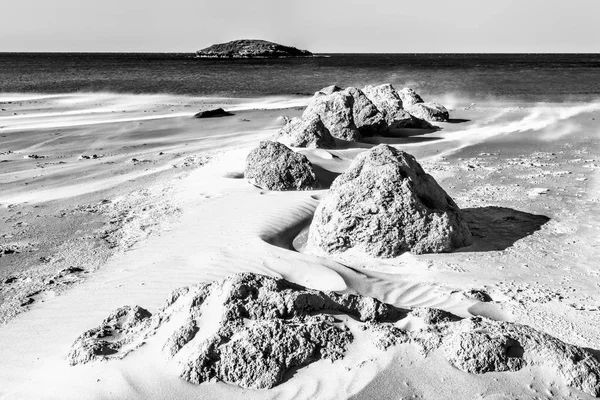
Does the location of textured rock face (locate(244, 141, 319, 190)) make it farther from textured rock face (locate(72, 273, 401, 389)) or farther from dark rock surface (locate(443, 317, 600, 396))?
dark rock surface (locate(443, 317, 600, 396))

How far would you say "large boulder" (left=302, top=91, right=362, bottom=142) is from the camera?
12961mm

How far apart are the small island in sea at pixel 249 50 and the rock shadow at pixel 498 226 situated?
377 ft

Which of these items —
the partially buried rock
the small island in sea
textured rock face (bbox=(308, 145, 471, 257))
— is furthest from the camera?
the small island in sea

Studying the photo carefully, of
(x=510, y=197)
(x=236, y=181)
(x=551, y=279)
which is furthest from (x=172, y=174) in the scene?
(x=551, y=279)

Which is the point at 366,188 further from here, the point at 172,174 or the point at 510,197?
the point at 172,174

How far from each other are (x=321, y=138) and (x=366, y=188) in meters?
5.78

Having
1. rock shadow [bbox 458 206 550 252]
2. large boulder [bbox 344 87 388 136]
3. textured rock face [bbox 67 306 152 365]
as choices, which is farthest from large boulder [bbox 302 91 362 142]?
textured rock face [bbox 67 306 152 365]

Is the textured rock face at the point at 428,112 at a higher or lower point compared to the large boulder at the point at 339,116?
lower

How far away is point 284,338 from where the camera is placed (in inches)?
132

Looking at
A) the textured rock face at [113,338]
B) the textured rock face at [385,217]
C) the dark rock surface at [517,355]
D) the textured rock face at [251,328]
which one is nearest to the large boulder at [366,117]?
the textured rock face at [385,217]

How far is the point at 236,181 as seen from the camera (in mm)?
9055

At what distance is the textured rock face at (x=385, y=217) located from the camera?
6.06 metres

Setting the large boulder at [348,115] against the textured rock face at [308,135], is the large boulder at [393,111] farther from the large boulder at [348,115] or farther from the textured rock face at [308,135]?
the textured rock face at [308,135]

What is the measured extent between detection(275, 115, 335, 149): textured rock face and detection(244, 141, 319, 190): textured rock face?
2.63m
